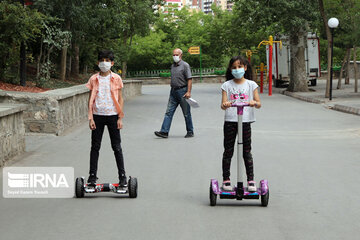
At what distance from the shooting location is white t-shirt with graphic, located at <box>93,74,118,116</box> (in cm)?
738

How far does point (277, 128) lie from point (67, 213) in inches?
386

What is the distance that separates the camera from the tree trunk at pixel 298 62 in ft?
112

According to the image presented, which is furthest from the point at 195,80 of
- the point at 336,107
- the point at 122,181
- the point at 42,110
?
the point at 122,181

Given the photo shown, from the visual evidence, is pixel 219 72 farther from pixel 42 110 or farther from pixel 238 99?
pixel 238 99

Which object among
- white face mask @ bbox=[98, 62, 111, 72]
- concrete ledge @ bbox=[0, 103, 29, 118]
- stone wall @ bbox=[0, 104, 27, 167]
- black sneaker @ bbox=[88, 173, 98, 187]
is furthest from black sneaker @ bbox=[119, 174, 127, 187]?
concrete ledge @ bbox=[0, 103, 29, 118]

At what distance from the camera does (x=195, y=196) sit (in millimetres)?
7504

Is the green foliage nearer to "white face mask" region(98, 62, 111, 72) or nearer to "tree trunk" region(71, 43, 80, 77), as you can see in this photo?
"white face mask" region(98, 62, 111, 72)

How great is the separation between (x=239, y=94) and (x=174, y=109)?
7054 millimetres

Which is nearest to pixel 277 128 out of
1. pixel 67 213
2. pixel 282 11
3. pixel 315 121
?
pixel 315 121

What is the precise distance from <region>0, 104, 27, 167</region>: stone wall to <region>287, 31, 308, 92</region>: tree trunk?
2478cm

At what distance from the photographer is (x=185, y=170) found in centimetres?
936

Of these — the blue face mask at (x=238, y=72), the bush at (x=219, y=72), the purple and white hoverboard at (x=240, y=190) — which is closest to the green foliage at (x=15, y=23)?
the blue face mask at (x=238, y=72)

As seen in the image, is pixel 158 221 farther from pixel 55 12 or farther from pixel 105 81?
pixel 55 12

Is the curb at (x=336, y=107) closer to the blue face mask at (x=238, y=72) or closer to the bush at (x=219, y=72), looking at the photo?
the blue face mask at (x=238, y=72)
